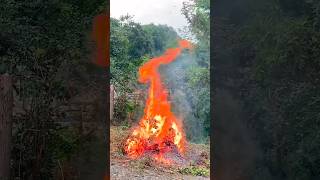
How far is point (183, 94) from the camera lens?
1852 cm

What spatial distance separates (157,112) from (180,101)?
6.99 feet

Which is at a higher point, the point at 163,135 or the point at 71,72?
the point at 71,72

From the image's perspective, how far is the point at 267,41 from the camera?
7.14m

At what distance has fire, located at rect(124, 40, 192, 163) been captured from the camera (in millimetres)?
14977

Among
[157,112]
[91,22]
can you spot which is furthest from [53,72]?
[157,112]

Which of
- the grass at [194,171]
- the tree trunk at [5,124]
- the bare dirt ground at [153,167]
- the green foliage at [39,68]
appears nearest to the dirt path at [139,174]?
the bare dirt ground at [153,167]

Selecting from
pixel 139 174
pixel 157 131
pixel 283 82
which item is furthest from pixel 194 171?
pixel 283 82

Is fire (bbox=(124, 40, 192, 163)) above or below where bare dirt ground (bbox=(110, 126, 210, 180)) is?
above

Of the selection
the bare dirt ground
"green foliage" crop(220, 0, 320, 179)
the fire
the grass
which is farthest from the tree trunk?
the fire

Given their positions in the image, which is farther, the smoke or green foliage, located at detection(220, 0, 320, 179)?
the smoke

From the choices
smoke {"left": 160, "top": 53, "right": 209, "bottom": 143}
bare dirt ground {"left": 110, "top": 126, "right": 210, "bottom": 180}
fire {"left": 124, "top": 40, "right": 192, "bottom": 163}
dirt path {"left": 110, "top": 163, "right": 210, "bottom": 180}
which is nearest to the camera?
dirt path {"left": 110, "top": 163, "right": 210, "bottom": 180}

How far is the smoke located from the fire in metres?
0.64

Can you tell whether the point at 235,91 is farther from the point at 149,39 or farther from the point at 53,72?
the point at 149,39

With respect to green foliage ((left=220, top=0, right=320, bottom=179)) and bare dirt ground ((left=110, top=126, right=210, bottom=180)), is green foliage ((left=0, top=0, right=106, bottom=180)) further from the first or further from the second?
bare dirt ground ((left=110, top=126, right=210, bottom=180))
